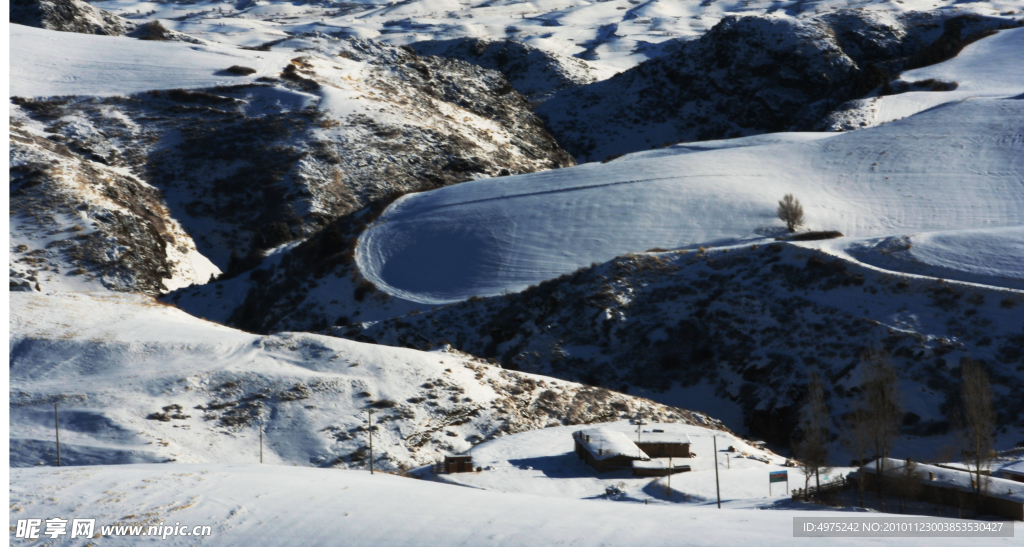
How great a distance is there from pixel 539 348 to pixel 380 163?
39.5 metres

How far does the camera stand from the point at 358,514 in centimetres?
2272

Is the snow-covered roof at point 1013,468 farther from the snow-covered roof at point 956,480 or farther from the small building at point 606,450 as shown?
the small building at point 606,450

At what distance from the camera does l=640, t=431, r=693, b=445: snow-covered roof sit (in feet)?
120

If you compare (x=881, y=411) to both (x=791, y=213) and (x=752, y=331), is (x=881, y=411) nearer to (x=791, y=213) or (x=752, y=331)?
(x=752, y=331)

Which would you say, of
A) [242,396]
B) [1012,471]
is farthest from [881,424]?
[242,396]

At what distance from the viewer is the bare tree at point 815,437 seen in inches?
1153

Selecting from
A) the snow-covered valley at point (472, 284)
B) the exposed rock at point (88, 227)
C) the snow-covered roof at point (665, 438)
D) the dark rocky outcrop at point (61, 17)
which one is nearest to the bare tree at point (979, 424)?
the snow-covered valley at point (472, 284)

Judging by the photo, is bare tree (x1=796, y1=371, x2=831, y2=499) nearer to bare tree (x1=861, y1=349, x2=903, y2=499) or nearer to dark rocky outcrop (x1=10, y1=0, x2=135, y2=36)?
bare tree (x1=861, y1=349, x2=903, y2=499)

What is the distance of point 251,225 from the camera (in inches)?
2953

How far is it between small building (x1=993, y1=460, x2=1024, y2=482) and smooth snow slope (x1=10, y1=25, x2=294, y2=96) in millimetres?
80182

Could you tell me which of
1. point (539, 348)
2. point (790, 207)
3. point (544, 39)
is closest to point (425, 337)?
point (539, 348)

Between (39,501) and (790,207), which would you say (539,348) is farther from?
(39,501)

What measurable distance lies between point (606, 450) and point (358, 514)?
534 inches

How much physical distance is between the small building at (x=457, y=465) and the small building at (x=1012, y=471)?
17809mm
